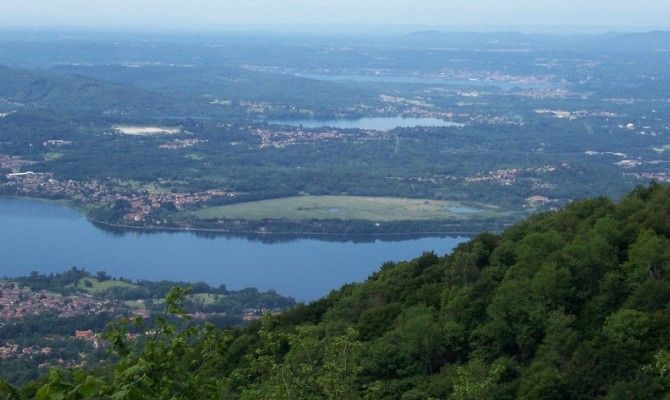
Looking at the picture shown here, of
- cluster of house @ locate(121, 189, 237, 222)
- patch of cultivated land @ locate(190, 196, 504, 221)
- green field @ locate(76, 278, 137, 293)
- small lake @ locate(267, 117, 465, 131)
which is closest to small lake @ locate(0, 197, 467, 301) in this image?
green field @ locate(76, 278, 137, 293)

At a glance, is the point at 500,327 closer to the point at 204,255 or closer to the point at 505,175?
the point at 204,255

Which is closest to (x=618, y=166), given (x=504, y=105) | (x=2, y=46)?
(x=504, y=105)

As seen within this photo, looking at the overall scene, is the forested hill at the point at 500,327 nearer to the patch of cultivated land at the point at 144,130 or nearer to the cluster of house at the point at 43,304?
the cluster of house at the point at 43,304

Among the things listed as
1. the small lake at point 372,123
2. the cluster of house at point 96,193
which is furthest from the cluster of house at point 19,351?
the small lake at point 372,123

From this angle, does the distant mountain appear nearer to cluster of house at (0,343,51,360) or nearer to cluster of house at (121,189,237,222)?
cluster of house at (121,189,237,222)

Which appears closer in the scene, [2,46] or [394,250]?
[394,250]

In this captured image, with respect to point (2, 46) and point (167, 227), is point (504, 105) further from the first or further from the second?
point (2, 46)
